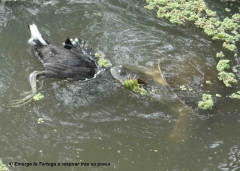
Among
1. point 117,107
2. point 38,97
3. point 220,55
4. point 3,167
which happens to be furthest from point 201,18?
point 3,167

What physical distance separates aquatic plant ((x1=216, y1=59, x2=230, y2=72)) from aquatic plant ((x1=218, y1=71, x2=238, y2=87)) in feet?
0.54

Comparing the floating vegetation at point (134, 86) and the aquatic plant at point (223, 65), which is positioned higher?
the aquatic plant at point (223, 65)

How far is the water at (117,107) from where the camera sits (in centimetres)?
527

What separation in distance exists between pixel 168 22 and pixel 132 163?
4.56m

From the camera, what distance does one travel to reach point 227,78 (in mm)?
6922

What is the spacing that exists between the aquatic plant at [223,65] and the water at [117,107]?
13 centimetres

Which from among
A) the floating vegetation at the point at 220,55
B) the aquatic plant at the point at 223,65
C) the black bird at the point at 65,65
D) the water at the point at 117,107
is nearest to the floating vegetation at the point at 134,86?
the water at the point at 117,107

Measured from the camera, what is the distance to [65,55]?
261 inches

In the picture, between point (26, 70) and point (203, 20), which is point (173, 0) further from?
point (26, 70)

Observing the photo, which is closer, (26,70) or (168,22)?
(26,70)

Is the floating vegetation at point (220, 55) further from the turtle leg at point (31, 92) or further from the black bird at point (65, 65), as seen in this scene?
the turtle leg at point (31, 92)

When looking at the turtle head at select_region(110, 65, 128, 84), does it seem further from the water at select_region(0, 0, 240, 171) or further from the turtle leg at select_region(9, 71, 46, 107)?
the turtle leg at select_region(9, 71, 46, 107)

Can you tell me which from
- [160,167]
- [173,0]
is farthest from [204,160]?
[173,0]

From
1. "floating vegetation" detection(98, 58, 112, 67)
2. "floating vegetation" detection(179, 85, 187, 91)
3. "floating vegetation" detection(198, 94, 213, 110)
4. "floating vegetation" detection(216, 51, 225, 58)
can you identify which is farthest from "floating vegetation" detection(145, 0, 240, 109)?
"floating vegetation" detection(98, 58, 112, 67)
